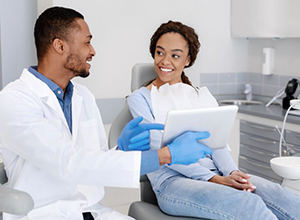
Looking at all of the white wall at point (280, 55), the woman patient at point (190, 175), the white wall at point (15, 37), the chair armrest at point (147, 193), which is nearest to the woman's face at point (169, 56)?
the woman patient at point (190, 175)

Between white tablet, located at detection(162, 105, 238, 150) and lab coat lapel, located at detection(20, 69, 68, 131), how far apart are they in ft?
1.39

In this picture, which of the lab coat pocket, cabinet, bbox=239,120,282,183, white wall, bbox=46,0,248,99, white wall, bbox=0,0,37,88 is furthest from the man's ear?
cabinet, bbox=239,120,282,183

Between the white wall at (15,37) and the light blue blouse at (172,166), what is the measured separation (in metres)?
1.48

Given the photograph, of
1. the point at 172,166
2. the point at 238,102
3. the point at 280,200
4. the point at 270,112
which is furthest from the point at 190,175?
the point at 238,102

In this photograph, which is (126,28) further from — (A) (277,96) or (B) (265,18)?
(A) (277,96)

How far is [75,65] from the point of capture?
1.79m

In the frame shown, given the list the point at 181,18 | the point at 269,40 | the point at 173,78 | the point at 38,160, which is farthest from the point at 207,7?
the point at 38,160

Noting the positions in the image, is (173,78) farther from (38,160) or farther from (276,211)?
(38,160)

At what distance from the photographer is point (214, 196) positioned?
1824 mm

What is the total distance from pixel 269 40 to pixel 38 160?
3.00m

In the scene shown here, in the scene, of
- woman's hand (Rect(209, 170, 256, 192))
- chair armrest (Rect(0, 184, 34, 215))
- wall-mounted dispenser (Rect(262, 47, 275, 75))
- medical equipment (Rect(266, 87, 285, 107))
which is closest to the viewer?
chair armrest (Rect(0, 184, 34, 215))

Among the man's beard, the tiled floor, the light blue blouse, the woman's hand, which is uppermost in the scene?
the man's beard

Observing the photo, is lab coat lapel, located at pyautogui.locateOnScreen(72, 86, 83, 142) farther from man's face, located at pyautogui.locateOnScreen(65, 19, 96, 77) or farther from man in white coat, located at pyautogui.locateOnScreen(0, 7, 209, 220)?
man's face, located at pyautogui.locateOnScreen(65, 19, 96, 77)

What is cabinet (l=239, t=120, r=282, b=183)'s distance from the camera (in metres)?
3.41
